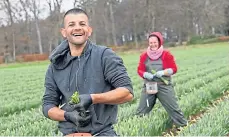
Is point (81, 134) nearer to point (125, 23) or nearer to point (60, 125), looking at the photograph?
point (60, 125)

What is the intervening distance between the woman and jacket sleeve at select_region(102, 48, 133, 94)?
3350 millimetres

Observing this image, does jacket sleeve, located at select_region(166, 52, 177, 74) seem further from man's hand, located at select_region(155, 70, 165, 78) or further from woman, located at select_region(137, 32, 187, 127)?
man's hand, located at select_region(155, 70, 165, 78)

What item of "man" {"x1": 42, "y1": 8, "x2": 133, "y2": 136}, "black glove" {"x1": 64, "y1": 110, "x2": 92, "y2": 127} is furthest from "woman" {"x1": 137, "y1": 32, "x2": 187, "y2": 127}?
"black glove" {"x1": 64, "y1": 110, "x2": 92, "y2": 127}

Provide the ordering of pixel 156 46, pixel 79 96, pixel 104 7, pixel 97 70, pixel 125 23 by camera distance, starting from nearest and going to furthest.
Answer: pixel 79 96, pixel 97 70, pixel 156 46, pixel 104 7, pixel 125 23

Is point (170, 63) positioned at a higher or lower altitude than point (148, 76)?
higher

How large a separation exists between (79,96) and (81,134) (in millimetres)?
266

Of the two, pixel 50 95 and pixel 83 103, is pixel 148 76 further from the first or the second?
pixel 83 103

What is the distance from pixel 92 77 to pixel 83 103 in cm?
27

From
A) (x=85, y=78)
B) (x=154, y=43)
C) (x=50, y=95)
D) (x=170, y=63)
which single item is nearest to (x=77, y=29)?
(x=85, y=78)

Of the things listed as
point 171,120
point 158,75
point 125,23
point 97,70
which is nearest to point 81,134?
point 97,70

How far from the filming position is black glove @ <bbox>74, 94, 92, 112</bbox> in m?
2.42

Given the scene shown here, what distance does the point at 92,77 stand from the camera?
2.64m

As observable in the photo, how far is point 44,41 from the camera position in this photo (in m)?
63.5

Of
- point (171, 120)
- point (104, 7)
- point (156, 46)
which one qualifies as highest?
point (104, 7)
